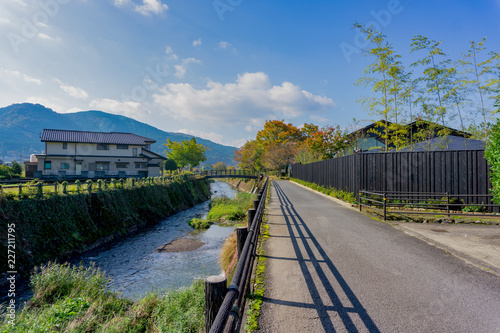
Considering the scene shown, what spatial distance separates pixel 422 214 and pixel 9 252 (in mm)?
15699

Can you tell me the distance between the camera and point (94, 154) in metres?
38.2

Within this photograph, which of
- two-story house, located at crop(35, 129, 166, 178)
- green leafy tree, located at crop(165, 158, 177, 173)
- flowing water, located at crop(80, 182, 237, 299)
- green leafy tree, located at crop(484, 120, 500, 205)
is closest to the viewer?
green leafy tree, located at crop(484, 120, 500, 205)

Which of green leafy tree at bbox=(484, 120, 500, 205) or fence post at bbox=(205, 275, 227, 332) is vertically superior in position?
green leafy tree at bbox=(484, 120, 500, 205)

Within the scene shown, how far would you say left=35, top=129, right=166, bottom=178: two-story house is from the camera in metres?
35.3

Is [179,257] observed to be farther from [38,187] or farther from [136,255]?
[38,187]

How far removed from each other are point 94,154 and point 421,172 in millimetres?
42797

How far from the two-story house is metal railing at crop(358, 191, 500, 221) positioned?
33261 mm

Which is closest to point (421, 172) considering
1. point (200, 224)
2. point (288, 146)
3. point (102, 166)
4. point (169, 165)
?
point (200, 224)

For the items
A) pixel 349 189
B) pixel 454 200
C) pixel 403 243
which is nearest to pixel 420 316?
pixel 403 243

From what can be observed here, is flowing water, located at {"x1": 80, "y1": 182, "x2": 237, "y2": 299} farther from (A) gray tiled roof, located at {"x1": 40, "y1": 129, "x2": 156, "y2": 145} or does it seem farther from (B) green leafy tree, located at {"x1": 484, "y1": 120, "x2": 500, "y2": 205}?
(A) gray tiled roof, located at {"x1": 40, "y1": 129, "x2": 156, "y2": 145}

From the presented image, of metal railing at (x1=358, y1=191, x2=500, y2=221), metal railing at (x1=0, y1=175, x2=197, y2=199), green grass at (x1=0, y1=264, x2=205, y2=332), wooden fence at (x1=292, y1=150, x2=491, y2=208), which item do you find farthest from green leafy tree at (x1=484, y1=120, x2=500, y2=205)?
metal railing at (x1=0, y1=175, x2=197, y2=199)

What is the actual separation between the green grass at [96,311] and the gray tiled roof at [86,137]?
37.8 meters

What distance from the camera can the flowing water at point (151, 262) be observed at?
8.27m

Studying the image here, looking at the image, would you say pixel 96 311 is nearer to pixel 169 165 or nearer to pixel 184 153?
pixel 169 165
